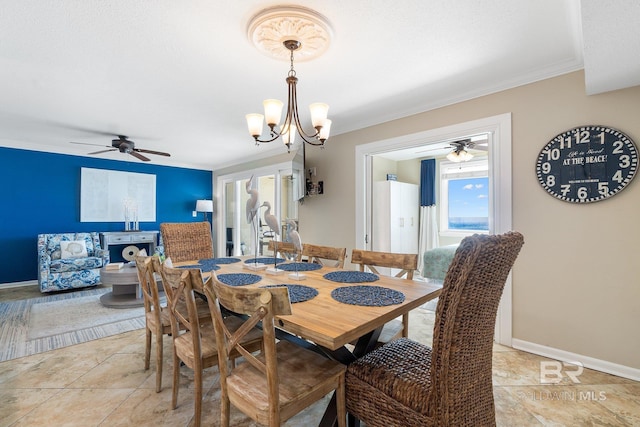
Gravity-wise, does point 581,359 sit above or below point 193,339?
below

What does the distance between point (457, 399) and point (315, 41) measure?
81.8 inches

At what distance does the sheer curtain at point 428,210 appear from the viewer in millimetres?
5840

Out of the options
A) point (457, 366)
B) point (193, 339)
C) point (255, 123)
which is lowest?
point (193, 339)

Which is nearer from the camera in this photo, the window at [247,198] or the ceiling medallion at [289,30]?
the ceiling medallion at [289,30]

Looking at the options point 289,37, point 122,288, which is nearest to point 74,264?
point 122,288

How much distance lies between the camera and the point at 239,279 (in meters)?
1.85

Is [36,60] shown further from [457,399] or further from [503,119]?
[503,119]

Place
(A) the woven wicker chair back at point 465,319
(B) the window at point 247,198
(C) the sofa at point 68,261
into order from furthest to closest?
(B) the window at point 247,198, (C) the sofa at point 68,261, (A) the woven wicker chair back at point 465,319

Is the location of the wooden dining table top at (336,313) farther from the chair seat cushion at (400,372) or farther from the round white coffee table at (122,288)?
the round white coffee table at (122,288)

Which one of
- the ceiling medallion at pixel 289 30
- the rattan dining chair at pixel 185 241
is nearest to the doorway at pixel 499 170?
the ceiling medallion at pixel 289 30

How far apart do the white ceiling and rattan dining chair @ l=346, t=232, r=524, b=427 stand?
1403mm

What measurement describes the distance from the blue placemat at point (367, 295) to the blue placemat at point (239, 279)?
561 mm

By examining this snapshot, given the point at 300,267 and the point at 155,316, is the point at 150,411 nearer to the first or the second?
the point at 155,316

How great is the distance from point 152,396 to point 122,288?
A: 2.68 metres
